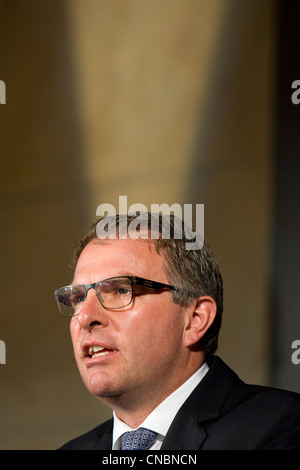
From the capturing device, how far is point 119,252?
195 centimetres

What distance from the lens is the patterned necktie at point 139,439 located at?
1.86m

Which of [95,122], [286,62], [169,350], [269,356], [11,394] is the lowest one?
[11,394]

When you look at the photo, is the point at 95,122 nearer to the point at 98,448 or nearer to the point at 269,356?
the point at 269,356

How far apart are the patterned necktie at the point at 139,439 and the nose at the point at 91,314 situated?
327 mm

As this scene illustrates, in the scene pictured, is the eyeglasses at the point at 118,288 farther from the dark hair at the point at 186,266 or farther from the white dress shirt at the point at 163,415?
the white dress shirt at the point at 163,415

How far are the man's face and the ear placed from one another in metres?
0.02

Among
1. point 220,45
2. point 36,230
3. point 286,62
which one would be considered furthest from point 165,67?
point 36,230

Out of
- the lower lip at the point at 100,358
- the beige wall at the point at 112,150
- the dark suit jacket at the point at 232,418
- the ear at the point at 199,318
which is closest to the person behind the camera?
the dark suit jacket at the point at 232,418

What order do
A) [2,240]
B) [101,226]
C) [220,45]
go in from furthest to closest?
1. [2,240]
2. [220,45]
3. [101,226]

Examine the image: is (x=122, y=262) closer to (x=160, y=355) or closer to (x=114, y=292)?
(x=114, y=292)

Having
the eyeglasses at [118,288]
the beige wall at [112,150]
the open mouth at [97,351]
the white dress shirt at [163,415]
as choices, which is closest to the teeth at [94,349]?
the open mouth at [97,351]

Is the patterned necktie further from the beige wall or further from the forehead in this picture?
the beige wall

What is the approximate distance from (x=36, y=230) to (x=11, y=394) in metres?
0.81

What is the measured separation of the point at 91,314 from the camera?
185 centimetres
